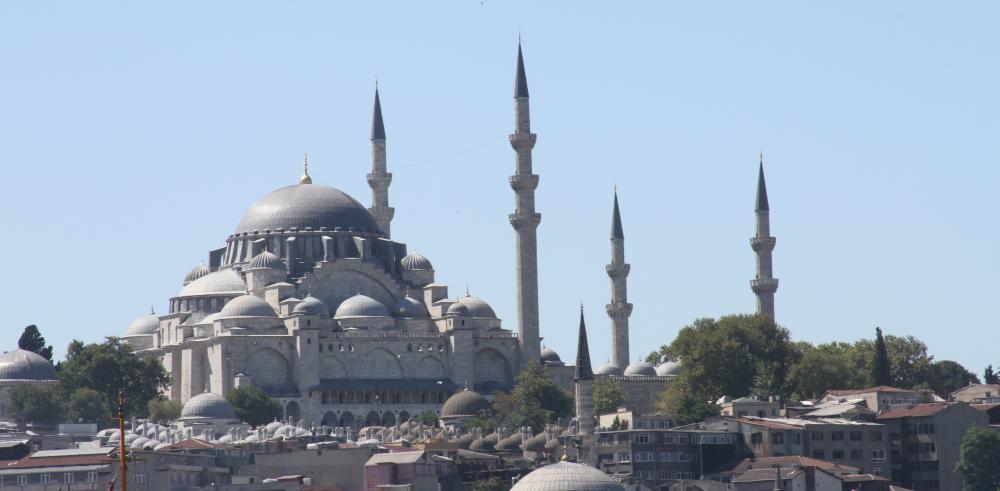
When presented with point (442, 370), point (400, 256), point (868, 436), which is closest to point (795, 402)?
point (868, 436)

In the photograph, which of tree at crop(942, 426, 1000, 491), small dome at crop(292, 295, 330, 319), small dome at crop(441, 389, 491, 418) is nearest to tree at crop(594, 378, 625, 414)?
small dome at crop(441, 389, 491, 418)

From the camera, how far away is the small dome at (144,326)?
108 m

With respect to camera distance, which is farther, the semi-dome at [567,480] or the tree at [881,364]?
the tree at [881,364]

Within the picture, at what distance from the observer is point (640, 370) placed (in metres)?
104

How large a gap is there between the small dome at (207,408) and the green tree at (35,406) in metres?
5.41

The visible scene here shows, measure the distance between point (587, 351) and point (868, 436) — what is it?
971 cm

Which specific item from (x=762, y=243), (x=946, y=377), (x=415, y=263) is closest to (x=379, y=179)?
(x=415, y=263)

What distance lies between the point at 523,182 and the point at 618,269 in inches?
298

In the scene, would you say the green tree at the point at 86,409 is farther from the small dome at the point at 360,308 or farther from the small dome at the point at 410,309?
the small dome at the point at 410,309

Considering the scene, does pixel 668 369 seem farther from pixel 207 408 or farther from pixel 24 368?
pixel 24 368

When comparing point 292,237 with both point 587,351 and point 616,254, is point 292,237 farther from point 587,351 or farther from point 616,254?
point 587,351

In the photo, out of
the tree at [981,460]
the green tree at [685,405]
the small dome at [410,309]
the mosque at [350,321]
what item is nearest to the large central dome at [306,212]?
the mosque at [350,321]

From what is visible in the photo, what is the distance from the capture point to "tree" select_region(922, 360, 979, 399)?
337 feet

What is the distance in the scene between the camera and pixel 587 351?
85125mm
